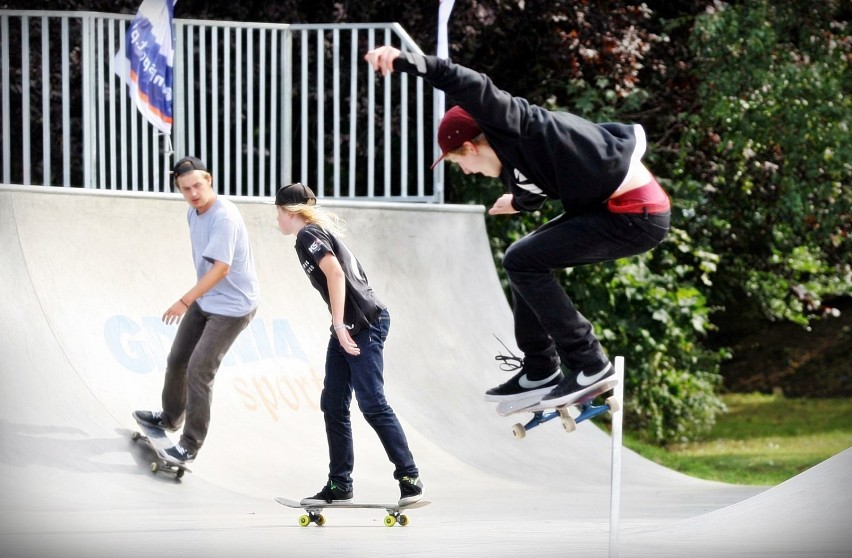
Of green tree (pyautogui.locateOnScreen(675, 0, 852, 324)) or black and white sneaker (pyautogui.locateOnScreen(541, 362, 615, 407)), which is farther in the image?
green tree (pyautogui.locateOnScreen(675, 0, 852, 324))

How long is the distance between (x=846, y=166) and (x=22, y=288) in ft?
28.2

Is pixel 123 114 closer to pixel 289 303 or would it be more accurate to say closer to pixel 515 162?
pixel 289 303

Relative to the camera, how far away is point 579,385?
481 cm

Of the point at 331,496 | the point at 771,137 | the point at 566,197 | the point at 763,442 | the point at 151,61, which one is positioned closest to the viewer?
the point at 566,197

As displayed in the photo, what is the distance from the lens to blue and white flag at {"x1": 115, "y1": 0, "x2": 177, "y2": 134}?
30.0 feet

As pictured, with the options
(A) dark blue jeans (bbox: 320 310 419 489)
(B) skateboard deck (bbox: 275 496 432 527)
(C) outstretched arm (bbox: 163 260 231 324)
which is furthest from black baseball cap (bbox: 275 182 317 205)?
(B) skateboard deck (bbox: 275 496 432 527)

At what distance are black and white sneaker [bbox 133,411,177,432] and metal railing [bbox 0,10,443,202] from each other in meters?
2.73

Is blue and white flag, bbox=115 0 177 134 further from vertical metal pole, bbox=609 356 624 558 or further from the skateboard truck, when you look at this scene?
vertical metal pole, bbox=609 356 624 558

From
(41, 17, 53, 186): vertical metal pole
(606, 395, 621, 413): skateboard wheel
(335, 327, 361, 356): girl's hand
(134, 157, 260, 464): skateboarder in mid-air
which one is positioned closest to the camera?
(606, 395, 621, 413): skateboard wheel

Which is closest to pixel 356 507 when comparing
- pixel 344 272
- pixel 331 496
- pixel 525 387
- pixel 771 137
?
pixel 331 496

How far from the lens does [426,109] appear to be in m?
13.0

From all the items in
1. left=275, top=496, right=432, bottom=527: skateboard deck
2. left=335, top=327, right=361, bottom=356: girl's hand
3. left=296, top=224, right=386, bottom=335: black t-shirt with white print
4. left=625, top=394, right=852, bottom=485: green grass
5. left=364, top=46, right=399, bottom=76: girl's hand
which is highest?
left=364, top=46, right=399, bottom=76: girl's hand

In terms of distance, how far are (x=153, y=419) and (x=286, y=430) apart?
115 centimetres

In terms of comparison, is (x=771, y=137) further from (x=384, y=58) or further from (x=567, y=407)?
(x=384, y=58)
